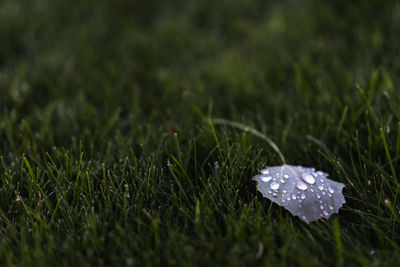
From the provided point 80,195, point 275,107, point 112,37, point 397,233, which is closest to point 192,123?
point 275,107

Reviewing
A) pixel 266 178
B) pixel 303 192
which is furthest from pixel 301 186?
pixel 266 178

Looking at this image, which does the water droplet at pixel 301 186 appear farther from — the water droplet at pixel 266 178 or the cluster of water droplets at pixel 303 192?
the water droplet at pixel 266 178

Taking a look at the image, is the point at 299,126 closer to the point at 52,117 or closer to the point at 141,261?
the point at 141,261

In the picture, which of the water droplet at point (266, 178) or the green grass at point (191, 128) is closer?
the green grass at point (191, 128)

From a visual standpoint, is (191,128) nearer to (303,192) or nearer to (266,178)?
(266,178)

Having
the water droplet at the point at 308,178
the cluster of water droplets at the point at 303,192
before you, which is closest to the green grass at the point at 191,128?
the cluster of water droplets at the point at 303,192

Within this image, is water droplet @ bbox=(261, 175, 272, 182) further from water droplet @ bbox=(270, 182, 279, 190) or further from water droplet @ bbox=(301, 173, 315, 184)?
water droplet @ bbox=(301, 173, 315, 184)
